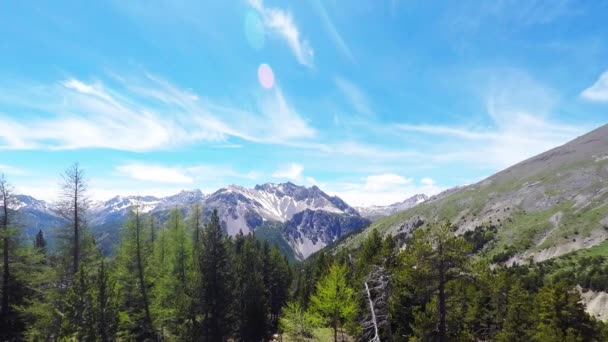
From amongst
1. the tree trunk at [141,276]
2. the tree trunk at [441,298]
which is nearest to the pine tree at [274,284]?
the tree trunk at [141,276]

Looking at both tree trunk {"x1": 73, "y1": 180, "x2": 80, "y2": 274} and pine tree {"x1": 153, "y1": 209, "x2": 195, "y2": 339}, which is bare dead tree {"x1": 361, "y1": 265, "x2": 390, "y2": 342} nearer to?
pine tree {"x1": 153, "y1": 209, "x2": 195, "y2": 339}

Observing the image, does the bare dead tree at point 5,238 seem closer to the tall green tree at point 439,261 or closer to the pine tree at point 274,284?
the tall green tree at point 439,261

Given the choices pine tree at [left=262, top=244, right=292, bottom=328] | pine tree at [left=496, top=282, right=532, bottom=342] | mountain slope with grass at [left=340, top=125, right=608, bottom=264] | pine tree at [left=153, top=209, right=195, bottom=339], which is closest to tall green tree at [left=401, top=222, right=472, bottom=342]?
Result: pine tree at [left=496, top=282, right=532, bottom=342]

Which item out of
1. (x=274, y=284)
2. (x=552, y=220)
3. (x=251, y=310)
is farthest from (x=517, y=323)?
(x=552, y=220)

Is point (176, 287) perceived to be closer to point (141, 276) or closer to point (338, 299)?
A: point (141, 276)

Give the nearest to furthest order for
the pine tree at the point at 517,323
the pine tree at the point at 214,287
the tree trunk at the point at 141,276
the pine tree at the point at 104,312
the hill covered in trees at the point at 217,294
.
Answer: the hill covered in trees at the point at 217,294
the pine tree at the point at 104,312
the pine tree at the point at 517,323
the tree trunk at the point at 141,276
the pine tree at the point at 214,287

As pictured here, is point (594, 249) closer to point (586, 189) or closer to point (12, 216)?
point (586, 189)

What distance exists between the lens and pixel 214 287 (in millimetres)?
39094

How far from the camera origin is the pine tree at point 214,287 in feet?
126

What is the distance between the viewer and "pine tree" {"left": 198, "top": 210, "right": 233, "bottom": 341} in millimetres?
38531

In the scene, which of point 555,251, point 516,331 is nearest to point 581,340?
point 516,331

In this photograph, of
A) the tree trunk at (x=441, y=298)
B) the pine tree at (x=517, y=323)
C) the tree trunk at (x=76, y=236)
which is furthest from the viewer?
the pine tree at (x=517, y=323)

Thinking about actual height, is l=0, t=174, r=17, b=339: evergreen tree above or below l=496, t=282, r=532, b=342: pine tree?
above

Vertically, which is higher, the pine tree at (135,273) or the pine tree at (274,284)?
the pine tree at (135,273)
